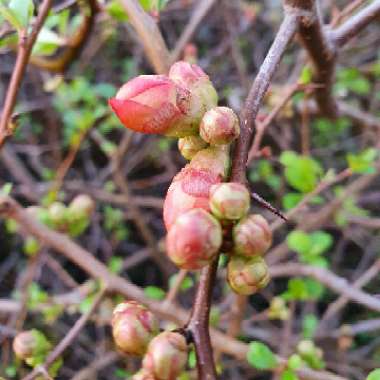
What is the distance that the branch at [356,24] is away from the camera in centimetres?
88

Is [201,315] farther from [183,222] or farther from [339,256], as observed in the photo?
[339,256]

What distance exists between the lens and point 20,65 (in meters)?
0.88

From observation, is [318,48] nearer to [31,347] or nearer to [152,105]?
[152,105]

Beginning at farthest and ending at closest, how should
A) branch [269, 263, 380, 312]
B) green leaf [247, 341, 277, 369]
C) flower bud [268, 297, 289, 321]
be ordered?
flower bud [268, 297, 289, 321]
branch [269, 263, 380, 312]
green leaf [247, 341, 277, 369]

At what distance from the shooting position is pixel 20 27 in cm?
88

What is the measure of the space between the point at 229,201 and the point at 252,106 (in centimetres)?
13

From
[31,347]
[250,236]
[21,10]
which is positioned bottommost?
[31,347]

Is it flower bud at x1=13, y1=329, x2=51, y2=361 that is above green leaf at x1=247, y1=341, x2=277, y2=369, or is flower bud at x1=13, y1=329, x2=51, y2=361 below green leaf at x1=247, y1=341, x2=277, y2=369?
above

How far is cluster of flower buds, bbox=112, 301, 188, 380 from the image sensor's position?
1.81 feet

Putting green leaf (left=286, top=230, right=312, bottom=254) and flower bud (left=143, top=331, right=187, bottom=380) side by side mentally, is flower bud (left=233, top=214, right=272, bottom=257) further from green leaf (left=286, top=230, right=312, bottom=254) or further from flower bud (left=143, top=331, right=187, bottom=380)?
green leaf (left=286, top=230, right=312, bottom=254)

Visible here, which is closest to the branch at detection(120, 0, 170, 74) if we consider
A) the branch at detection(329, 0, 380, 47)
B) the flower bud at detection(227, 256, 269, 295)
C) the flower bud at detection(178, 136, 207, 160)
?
the branch at detection(329, 0, 380, 47)

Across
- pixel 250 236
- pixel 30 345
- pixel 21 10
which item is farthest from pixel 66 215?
pixel 250 236

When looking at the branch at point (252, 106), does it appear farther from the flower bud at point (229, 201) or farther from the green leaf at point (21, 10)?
the green leaf at point (21, 10)

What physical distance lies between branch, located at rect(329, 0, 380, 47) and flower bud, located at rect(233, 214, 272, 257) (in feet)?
1.63
